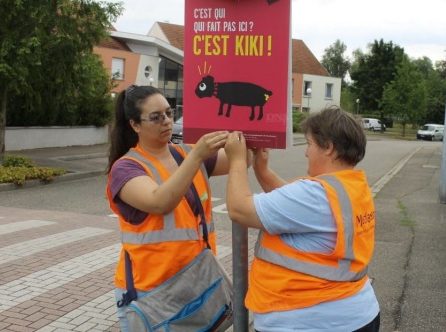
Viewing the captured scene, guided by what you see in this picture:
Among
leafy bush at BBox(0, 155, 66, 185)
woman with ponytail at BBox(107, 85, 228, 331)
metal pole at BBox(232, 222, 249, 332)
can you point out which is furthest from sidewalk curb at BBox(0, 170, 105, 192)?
metal pole at BBox(232, 222, 249, 332)

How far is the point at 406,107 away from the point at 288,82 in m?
56.6

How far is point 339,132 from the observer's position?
2133mm

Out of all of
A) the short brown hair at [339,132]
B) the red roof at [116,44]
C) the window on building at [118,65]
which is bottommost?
the short brown hair at [339,132]

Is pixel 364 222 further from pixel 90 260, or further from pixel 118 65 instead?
pixel 118 65

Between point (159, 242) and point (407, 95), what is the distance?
56.5 m

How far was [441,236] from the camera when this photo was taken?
8281 mm

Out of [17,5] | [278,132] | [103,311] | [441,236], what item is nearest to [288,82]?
[278,132]

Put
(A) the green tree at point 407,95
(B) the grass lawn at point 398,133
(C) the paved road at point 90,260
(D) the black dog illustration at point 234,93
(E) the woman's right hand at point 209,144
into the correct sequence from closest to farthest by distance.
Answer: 1. (E) the woman's right hand at point 209,144
2. (D) the black dog illustration at point 234,93
3. (C) the paved road at point 90,260
4. (A) the green tree at point 407,95
5. (B) the grass lawn at point 398,133

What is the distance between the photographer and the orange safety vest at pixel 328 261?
6.84ft

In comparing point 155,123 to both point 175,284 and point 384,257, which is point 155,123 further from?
point 384,257

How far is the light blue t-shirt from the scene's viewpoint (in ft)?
6.76

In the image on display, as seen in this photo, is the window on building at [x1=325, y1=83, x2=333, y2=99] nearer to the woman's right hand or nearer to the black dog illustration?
the black dog illustration

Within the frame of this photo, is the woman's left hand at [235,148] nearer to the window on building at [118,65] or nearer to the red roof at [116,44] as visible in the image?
the red roof at [116,44]

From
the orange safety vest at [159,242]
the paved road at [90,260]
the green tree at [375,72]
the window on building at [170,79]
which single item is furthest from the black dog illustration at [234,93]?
the green tree at [375,72]
